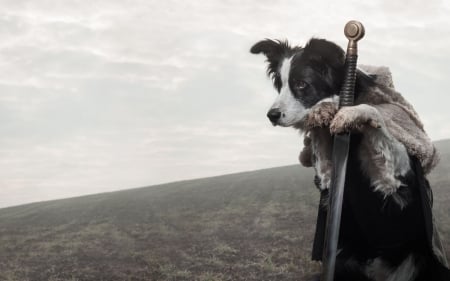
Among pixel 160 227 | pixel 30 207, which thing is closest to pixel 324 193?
pixel 160 227

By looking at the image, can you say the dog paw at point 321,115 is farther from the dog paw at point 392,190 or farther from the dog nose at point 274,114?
the dog paw at point 392,190

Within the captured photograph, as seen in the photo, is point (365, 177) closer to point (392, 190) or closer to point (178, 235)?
point (392, 190)

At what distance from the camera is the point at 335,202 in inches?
160

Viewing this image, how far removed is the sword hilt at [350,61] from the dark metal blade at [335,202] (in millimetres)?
377

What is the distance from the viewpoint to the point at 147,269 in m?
16.2

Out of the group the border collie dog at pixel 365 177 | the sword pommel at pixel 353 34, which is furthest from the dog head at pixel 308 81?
the sword pommel at pixel 353 34

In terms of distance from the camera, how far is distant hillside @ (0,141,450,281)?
15.9 metres

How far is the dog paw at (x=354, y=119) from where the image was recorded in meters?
3.93

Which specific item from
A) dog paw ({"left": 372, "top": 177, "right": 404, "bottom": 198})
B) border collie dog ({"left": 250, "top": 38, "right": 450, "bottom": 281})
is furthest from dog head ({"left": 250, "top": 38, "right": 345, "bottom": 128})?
dog paw ({"left": 372, "top": 177, "right": 404, "bottom": 198})

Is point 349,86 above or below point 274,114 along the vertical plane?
above

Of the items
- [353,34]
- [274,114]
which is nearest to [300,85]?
[274,114]

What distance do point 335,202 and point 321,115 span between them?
2.40ft

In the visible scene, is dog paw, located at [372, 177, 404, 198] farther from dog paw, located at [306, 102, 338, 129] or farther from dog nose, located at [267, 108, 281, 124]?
dog nose, located at [267, 108, 281, 124]

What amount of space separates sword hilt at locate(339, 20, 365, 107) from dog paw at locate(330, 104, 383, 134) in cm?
25
